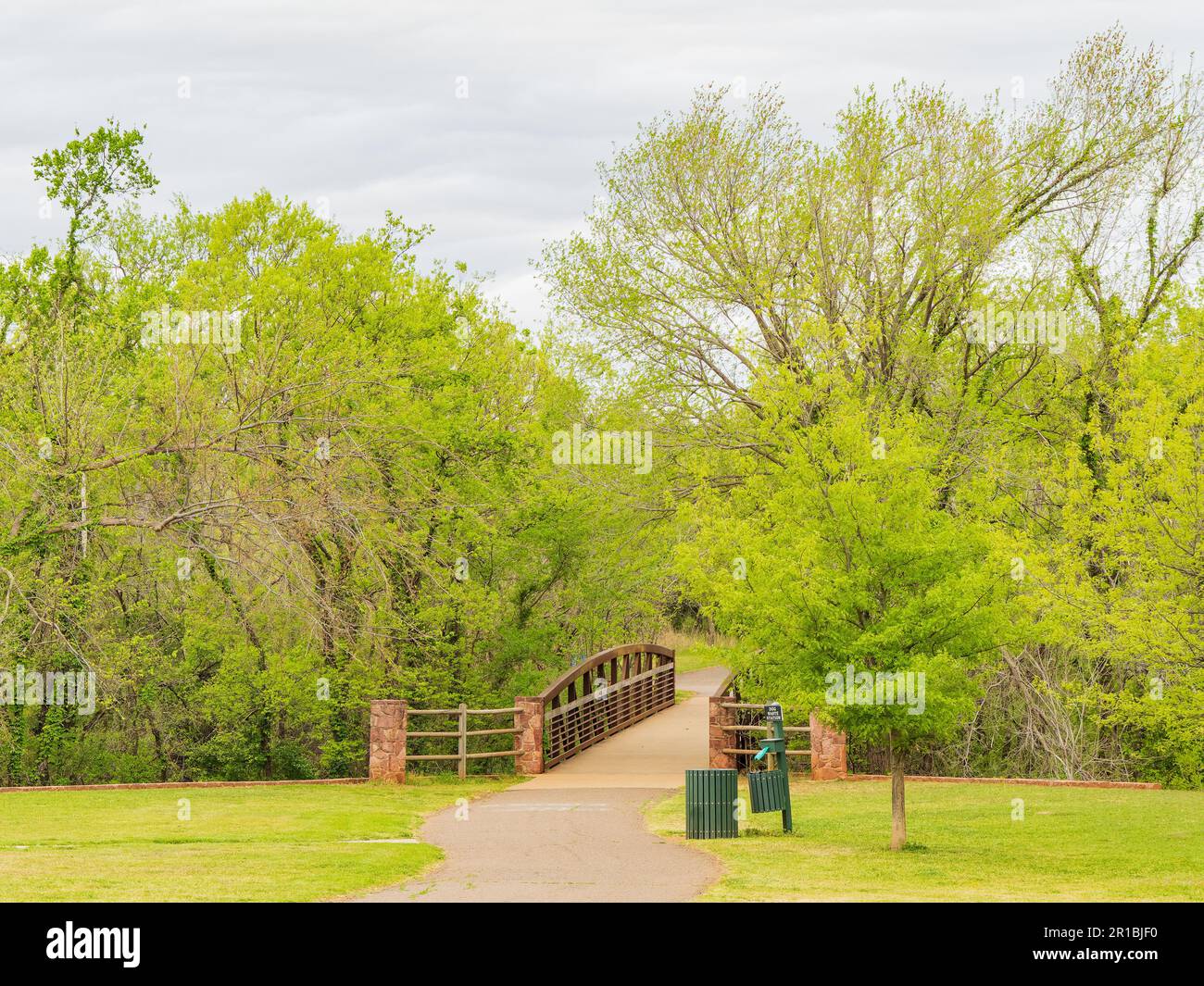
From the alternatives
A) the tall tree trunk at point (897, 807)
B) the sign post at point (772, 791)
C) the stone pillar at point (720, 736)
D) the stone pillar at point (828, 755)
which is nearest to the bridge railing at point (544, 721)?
the stone pillar at point (720, 736)

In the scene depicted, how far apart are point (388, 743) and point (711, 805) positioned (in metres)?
7.62

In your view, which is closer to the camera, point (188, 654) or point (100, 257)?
point (188, 654)

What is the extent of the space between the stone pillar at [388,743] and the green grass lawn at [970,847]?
15.2ft

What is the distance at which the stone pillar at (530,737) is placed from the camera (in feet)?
73.1

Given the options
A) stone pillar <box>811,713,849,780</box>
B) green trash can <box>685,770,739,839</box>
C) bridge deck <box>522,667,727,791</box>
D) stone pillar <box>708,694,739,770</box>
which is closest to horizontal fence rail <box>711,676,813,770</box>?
stone pillar <box>708,694,739,770</box>

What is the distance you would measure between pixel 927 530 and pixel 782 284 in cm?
1044

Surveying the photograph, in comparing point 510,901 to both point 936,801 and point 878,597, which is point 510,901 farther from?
point 936,801

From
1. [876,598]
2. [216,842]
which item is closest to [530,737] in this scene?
[216,842]

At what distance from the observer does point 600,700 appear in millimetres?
26594

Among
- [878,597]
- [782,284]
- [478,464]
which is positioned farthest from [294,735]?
[878,597]

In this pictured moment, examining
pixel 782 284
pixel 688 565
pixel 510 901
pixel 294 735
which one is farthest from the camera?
pixel 294 735

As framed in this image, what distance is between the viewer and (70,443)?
60.8 feet

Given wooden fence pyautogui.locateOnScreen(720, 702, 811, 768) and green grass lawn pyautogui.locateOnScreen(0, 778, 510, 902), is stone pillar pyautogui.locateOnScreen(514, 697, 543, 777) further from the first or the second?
wooden fence pyautogui.locateOnScreen(720, 702, 811, 768)

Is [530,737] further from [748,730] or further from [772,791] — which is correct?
[772,791]
